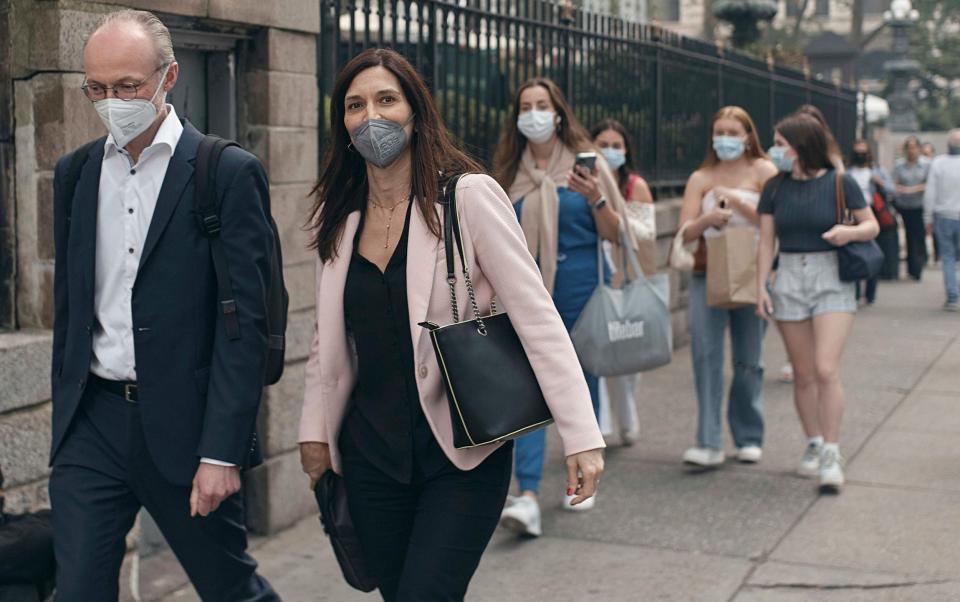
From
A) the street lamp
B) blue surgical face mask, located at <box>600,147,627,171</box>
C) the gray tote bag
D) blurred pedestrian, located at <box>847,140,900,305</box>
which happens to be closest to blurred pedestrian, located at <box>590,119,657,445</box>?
blue surgical face mask, located at <box>600,147,627,171</box>

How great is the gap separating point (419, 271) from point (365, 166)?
44 cm

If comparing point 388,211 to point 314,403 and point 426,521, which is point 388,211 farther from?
point 426,521

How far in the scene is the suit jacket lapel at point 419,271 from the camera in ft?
11.1

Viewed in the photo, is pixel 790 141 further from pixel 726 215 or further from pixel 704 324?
pixel 704 324

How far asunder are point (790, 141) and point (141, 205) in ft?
13.6

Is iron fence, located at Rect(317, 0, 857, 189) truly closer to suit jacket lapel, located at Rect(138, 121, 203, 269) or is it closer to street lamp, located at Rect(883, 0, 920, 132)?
suit jacket lapel, located at Rect(138, 121, 203, 269)

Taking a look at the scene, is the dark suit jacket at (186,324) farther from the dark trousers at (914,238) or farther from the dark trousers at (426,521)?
the dark trousers at (914,238)

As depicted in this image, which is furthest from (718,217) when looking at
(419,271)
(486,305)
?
(419,271)

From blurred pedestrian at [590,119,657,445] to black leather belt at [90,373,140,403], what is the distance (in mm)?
3860

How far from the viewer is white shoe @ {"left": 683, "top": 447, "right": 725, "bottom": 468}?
24.2ft

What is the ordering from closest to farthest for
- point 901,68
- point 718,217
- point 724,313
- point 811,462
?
point 811,462
point 718,217
point 724,313
point 901,68

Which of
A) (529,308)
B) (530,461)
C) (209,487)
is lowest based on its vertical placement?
(530,461)

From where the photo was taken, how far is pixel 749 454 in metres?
7.53

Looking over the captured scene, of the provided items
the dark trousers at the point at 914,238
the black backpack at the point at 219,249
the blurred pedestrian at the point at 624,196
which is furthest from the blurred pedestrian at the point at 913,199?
the black backpack at the point at 219,249
